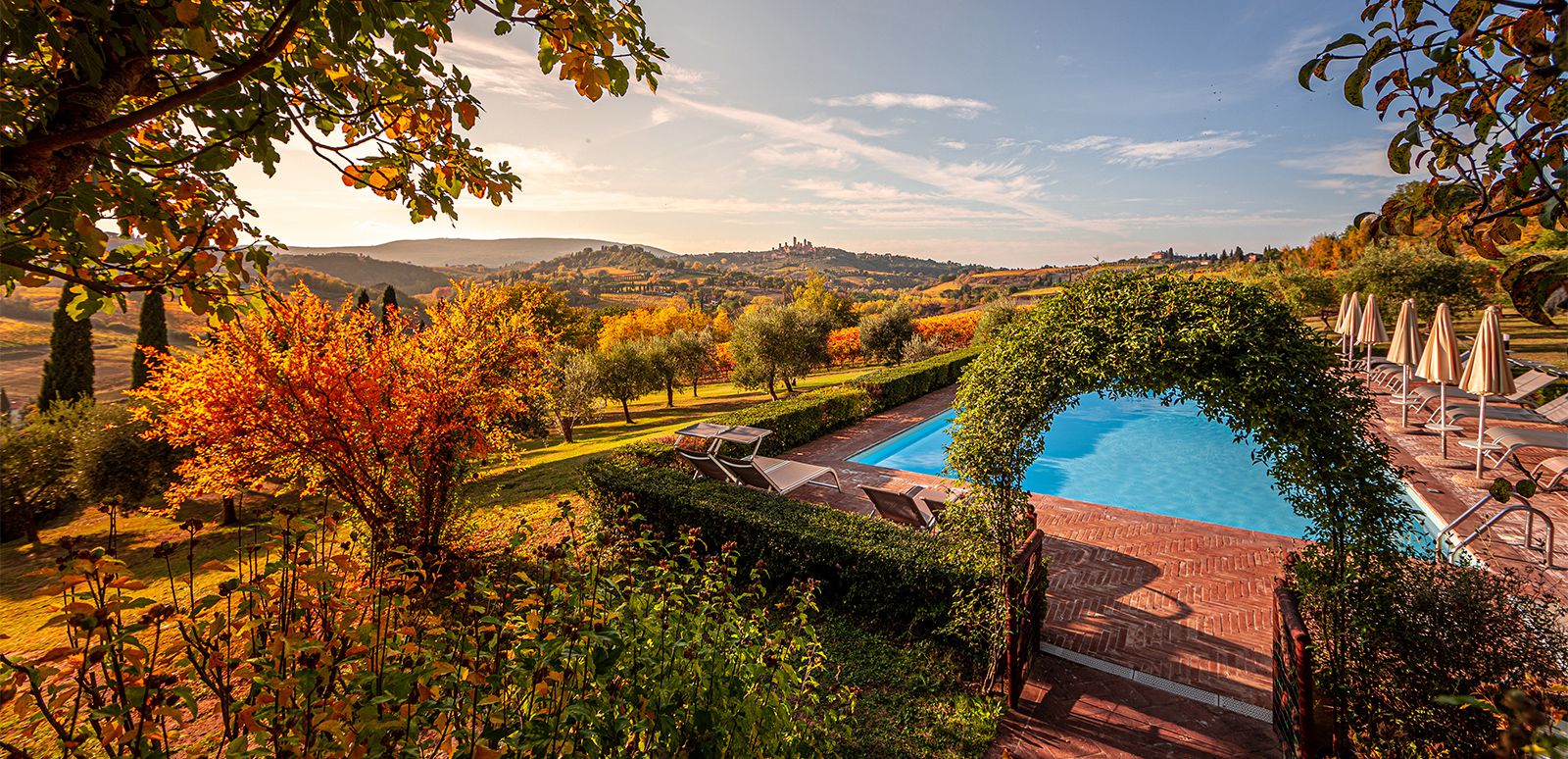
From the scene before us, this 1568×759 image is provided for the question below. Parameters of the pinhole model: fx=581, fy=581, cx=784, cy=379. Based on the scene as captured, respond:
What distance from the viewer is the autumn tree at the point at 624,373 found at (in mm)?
21641

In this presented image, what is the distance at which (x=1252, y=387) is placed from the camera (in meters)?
3.82

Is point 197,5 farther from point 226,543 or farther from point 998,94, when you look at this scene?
point 998,94

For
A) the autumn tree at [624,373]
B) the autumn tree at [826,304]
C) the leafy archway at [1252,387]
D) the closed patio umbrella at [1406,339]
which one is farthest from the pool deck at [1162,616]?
the autumn tree at [826,304]

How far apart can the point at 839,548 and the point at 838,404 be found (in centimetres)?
887

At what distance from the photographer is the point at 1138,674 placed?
4.91 meters

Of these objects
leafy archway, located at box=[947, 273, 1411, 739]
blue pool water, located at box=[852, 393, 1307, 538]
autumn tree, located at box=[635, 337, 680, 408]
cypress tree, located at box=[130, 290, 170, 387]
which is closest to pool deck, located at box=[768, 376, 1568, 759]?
leafy archway, located at box=[947, 273, 1411, 739]

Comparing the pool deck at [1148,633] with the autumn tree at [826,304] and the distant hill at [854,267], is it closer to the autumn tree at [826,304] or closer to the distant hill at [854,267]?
the autumn tree at [826,304]

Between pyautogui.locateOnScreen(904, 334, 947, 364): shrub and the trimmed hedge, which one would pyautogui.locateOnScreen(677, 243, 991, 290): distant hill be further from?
the trimmed hedge

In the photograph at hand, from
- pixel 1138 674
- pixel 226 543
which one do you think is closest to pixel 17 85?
pixel 1138 674

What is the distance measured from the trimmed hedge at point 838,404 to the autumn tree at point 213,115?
9.24 meters

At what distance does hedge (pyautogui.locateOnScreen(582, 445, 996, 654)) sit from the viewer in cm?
512

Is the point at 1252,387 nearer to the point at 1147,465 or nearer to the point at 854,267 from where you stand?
the point at 1147,465

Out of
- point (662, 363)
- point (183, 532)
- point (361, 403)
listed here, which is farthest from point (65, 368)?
point (662, 363)

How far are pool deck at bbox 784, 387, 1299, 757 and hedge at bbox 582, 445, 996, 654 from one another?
86cm
